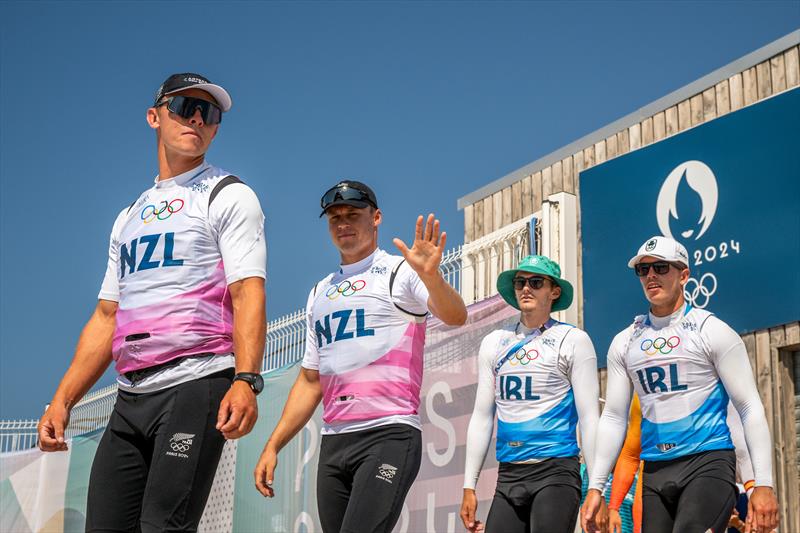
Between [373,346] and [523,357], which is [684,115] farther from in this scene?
[373,346]

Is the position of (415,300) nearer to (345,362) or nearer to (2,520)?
(345,362)

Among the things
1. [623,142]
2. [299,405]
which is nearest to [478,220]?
[623,142]

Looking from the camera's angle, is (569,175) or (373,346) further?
(569,175)

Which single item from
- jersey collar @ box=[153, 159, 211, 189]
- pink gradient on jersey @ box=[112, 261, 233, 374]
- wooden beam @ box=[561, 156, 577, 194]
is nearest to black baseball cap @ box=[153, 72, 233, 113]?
jersey collar @ box=[153, 159, 211, 189]

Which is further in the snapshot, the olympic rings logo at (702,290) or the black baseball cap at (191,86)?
the olympic rings logo at (702,290)

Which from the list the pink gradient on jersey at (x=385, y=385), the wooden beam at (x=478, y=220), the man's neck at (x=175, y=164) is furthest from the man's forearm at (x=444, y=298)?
the wooden beam at (x=478, y=220)

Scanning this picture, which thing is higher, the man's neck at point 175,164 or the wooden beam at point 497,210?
the wooden beam at point 497,210

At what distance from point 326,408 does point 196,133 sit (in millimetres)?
1769

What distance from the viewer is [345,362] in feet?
17.3

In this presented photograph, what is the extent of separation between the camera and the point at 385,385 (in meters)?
5.07

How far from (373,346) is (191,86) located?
1669 millimetres

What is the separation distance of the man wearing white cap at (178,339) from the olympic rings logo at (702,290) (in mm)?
6978

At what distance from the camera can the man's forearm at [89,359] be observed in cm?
420

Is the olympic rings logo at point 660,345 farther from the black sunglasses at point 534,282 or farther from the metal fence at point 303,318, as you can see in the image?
the metal fence at point 303,318
